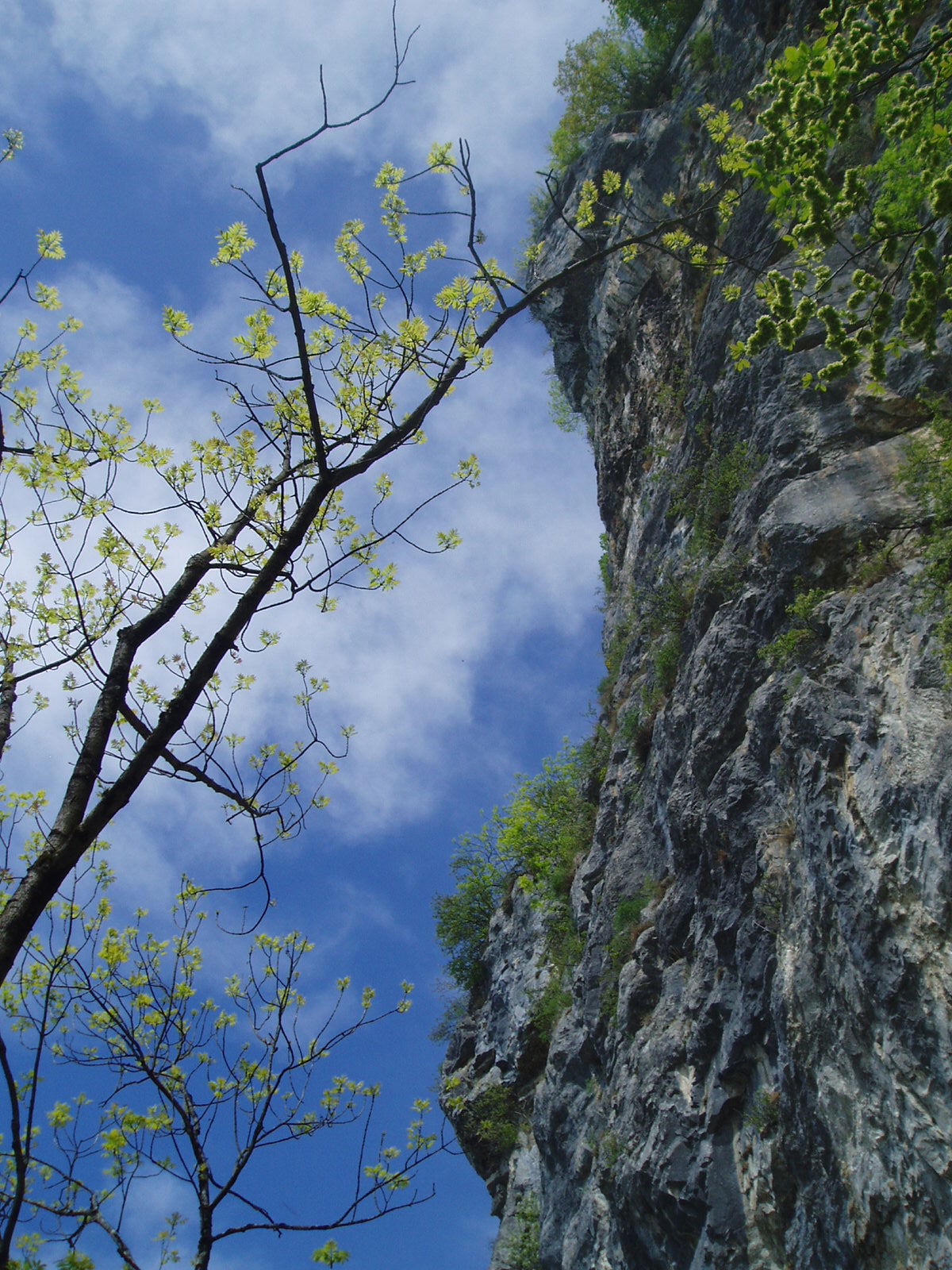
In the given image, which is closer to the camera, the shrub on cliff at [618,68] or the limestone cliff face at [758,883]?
the limestone cliff face at [758,883]

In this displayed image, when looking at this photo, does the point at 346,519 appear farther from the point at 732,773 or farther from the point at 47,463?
the point at 732,773

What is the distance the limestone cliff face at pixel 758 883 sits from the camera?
18.4 feet

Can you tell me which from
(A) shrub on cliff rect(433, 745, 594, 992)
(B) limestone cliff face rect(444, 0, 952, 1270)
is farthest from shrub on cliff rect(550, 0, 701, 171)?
(A) shrub on cliff rect(433, 745, 594, 992)

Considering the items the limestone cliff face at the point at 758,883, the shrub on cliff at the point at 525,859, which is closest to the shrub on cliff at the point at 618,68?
the limestone cliff face at the point at 758,883

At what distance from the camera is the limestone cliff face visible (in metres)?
5.60

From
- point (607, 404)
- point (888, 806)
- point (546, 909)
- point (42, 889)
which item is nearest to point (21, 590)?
point (42, 889)

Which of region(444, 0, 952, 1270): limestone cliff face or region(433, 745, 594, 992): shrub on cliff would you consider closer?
region(444, 0, 952, 1270): limestone cliff face

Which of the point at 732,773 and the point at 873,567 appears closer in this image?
the point at 873,567

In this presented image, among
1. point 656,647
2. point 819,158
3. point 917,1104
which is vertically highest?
point 656,647

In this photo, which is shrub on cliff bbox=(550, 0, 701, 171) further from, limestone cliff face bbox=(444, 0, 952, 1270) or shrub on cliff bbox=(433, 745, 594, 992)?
shrub on cliff bbox=(433, 745, 594, 992)

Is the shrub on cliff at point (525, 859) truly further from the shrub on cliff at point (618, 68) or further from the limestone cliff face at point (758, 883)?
the shrub on cliff at point (618, 68)

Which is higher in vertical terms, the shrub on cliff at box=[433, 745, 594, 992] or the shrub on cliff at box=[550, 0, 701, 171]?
the shrub on cliff at box=[550, 0, 701, 171]

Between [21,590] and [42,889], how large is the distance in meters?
3.04

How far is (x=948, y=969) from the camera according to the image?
5117 millimetres
